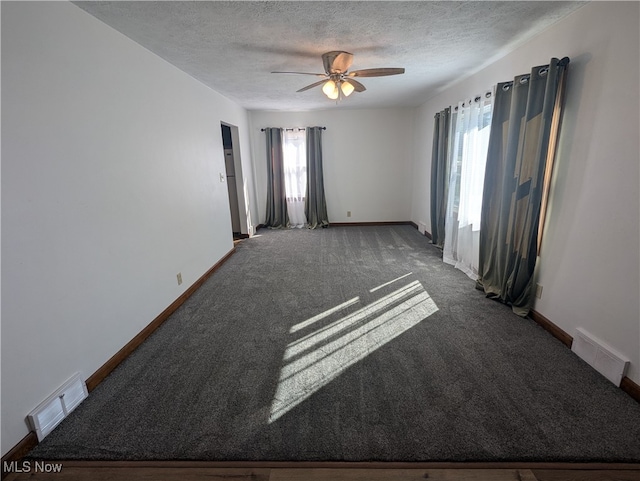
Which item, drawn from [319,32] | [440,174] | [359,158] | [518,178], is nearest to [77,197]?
[319,32]

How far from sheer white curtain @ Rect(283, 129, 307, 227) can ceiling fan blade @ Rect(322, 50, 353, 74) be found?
126 inches

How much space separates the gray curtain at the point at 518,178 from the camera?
2.17 metres

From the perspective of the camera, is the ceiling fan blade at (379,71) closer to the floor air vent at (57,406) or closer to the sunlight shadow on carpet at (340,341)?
the sunlight shadow on carpet at (340,341)

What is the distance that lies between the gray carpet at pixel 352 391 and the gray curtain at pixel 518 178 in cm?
30

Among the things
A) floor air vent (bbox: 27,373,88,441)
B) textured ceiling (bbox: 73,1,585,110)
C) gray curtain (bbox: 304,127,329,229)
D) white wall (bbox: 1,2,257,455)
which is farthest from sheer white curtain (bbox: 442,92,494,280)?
floor air vent (bbox: 27,373,88,441)

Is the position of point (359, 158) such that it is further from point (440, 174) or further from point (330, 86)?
point (330, 86)

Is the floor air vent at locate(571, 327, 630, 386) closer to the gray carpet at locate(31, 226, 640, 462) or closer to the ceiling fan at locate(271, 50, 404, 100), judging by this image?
the gray carpet at locate(31, 226, 640, 462)

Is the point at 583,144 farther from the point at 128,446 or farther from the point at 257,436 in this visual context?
the point at 128,446

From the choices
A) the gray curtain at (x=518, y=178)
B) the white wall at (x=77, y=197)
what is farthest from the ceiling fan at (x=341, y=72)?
the white wall at (x=77, y=197)

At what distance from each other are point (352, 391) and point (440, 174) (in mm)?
3541

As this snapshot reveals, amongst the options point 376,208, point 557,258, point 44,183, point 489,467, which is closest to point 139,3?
point 44,183

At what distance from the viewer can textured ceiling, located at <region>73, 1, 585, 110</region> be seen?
183 cm

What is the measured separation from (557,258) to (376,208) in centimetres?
418

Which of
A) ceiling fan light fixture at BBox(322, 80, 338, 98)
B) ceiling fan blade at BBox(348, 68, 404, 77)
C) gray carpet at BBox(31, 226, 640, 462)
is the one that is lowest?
gray carpet at BBox(31, 226, 640, 462)
